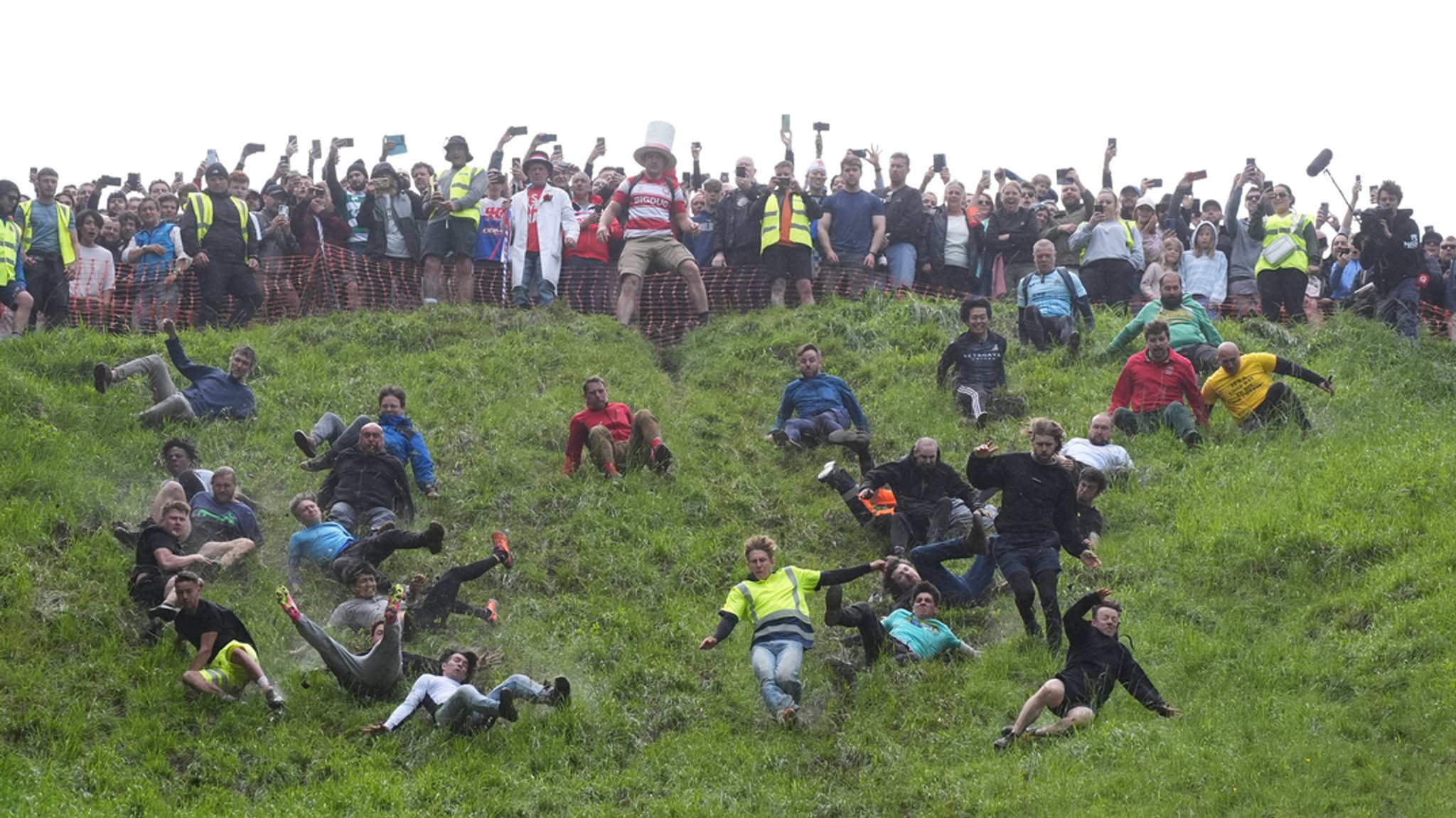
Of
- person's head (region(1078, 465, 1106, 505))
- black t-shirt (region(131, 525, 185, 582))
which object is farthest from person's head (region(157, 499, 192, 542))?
person's head (region(1078, 465, 1106, 505))

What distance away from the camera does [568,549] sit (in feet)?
54.7

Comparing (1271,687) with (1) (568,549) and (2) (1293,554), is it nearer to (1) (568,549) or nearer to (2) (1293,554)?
(2) (1293,554)

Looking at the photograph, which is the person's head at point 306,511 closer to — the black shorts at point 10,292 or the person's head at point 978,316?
the black shorts at point 10,292

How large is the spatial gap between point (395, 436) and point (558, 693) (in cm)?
509

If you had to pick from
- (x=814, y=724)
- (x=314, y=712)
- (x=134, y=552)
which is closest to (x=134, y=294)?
(x=134, y=552)

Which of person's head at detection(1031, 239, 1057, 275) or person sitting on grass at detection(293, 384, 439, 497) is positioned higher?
person's head at detection(1031, 239, 1057, 275)

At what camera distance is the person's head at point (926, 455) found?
1661 centimetres

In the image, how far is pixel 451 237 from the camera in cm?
2291

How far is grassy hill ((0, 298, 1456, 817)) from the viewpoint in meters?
12.2

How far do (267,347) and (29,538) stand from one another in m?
6.09

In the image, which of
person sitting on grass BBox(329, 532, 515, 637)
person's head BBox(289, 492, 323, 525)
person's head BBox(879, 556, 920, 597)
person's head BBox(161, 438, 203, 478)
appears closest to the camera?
person sitting on grass BBox(329, 532, 515, 637)

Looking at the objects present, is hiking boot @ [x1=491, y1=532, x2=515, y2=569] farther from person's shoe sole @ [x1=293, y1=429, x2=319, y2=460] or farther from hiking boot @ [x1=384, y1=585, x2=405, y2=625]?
person's shoe sole @ [x1=293, y1=429, x2=319, y2=460]

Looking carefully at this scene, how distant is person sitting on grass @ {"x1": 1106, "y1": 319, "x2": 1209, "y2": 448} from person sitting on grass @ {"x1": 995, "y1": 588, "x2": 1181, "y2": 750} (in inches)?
230

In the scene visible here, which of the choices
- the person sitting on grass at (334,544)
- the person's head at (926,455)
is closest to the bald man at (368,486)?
the person sitting on grass at (334,544)
